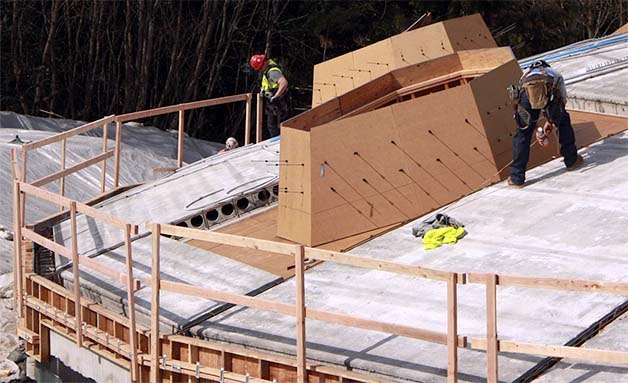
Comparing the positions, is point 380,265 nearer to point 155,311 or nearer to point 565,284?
point 565,284

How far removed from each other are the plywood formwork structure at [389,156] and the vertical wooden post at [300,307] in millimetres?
2955

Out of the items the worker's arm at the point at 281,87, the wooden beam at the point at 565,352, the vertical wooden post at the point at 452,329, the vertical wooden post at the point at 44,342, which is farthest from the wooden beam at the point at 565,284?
the worker's arm at the point at 281,87

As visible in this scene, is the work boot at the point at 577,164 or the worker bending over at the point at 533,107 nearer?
the worker bending over at the point at 533,107

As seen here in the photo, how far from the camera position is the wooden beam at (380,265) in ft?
31.0

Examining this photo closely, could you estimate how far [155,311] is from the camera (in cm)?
1140

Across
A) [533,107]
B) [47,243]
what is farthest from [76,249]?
[533,107]

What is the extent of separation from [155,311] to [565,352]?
4066 mm

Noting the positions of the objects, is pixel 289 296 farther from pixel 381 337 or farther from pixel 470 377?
pixel 470 377

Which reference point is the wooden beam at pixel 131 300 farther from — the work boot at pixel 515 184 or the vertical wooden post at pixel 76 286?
the work boot at pixel 515 184

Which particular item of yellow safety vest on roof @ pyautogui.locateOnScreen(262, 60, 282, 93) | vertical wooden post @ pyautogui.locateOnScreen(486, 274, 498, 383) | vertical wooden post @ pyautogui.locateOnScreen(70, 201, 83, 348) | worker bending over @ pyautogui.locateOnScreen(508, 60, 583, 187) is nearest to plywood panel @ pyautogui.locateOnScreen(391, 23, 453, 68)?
yellow safety vest on roof @ pyautogui.locateOnScreen(262, 60, 282, 93)

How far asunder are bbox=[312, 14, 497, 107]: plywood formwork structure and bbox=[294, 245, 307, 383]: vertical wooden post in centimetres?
778

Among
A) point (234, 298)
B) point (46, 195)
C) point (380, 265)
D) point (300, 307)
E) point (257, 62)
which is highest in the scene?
point (257, 62)

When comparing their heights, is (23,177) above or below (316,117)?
below

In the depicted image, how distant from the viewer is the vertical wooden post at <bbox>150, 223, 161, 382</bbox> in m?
11.1
